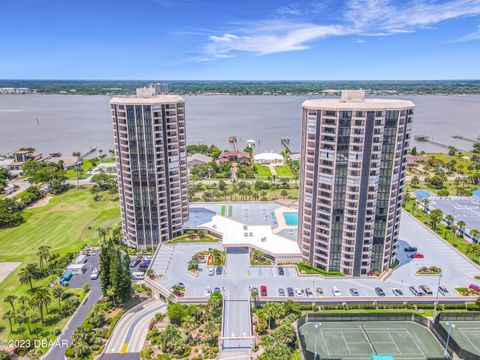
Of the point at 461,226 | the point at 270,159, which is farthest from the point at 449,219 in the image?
the point at 270,159

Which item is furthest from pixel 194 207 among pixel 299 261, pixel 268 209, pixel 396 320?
pixel 396 320

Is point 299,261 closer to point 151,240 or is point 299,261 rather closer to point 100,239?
point 151,240

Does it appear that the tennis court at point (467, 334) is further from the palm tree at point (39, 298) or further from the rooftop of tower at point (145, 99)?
the rooftop of tower at point (145, 99)

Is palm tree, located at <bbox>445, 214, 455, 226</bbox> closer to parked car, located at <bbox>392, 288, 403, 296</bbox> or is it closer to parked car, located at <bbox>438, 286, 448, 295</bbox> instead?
parked car, located at <bbox>438, 286, 448, 295</bbox>

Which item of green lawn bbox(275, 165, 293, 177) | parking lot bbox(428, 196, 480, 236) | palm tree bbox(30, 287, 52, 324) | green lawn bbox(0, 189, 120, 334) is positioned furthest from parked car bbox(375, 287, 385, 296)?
green lawn bbox(275, 165, 293, 177)

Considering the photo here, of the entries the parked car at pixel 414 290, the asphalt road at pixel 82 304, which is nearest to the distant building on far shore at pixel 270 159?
the asphalt road at pixel 82 304

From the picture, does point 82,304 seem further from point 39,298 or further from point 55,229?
point 55,229
